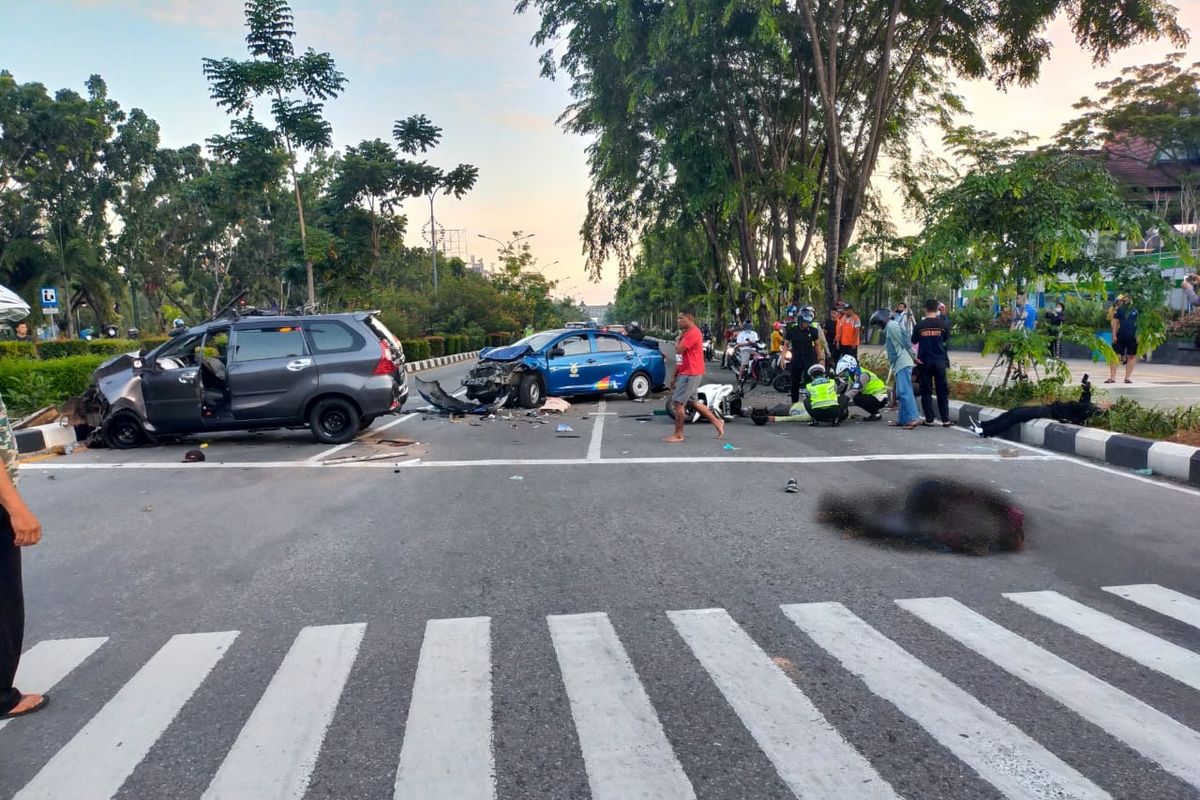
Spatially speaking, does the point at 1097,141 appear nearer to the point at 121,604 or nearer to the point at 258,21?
the point at 258,21

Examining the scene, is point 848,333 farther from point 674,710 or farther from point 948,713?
point 674,710

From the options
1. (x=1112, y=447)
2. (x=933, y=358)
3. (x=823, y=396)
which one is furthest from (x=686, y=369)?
(x=1112, y=447)

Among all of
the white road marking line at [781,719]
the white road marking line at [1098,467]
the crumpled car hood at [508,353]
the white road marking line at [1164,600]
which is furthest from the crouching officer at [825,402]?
the white road marking line at [781,719]

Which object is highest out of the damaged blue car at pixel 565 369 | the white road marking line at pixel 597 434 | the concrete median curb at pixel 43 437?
the damaged blue car at pixel 565 369

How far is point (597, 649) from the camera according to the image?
4242 millimetres

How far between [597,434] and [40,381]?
30.5ft

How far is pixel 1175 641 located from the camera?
432 centimetres

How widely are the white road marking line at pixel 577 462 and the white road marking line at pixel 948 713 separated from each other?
511 cm

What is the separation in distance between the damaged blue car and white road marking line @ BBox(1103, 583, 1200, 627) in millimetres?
11544

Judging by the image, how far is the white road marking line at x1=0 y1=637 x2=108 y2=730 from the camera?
13.1 ft

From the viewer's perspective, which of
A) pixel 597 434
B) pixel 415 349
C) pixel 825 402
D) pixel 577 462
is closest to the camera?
pixel 577 462

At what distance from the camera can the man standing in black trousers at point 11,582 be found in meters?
3.62

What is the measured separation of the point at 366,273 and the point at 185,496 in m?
30.1

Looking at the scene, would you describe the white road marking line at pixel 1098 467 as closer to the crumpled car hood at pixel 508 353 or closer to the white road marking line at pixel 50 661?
A: the crumpled car hood at pixel 508 353
